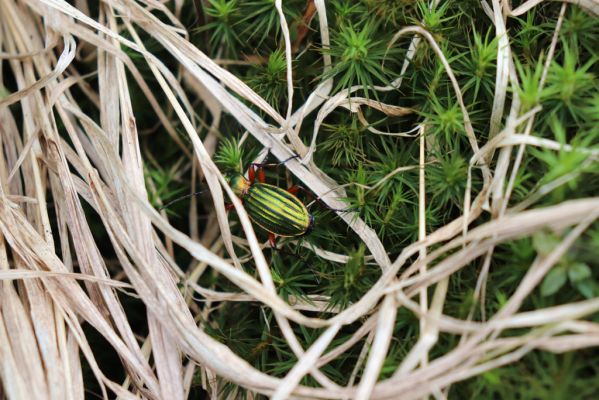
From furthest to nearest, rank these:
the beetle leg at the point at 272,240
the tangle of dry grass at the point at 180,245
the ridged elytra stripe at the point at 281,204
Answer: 1. the beetle leg at the point at 272,240
2. the ridged elytra stripe at the point at 281,204
3. the tangle of dry grass at the point at 180,245

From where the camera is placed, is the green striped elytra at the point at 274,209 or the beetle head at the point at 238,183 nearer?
the green striped elytra at the point at 274,209

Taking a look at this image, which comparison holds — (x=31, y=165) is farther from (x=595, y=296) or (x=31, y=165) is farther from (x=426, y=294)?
(x=595, y=296)

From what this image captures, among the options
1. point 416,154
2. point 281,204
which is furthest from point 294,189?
point 416,154

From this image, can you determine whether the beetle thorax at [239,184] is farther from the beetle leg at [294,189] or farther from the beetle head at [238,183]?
the beetle leg at [294,189]

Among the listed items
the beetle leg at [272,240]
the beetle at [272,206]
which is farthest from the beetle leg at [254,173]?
the beetle leg at [272,240]

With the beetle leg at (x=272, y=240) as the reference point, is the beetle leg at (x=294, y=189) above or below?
above

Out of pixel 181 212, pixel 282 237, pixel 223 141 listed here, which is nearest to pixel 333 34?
pixel 223 141

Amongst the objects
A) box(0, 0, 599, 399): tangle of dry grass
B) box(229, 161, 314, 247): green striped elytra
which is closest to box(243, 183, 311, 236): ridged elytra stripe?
box(229, 161, 314, 247): green striped elytra

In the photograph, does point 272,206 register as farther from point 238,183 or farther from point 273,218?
point 238,183
